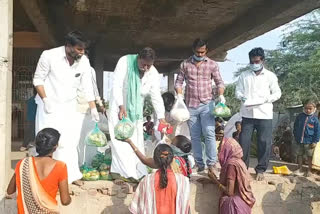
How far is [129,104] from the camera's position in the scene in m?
4.74

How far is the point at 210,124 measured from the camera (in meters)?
5.03

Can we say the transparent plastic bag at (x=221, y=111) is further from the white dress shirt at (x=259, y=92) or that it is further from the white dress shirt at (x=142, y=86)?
the white dress shirt at (x=142, y=86)

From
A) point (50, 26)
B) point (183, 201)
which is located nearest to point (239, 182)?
point (183, 201)

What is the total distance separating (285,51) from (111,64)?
12.7 m

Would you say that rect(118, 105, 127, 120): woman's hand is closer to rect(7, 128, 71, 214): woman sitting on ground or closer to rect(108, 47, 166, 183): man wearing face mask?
rect(108, 47, 166, 183): man wearing face mask

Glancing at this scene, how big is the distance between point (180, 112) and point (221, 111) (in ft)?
1.73

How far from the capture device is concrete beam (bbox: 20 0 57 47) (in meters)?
6.22

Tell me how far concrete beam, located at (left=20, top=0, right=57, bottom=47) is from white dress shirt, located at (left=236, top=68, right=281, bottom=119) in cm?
367

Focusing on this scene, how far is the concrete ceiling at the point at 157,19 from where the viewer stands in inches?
262

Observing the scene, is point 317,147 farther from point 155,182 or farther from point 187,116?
point 155,182

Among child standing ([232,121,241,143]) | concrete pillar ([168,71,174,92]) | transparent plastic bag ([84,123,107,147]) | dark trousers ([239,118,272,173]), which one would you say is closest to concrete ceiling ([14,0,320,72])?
child standing ([232,121,241,143])

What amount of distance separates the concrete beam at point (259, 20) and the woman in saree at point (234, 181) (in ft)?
9.97

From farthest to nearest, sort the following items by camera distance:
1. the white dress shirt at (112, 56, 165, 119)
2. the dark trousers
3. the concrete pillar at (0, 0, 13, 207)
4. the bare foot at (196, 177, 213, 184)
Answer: the dark trousers
the bare foot at (196, 177, 213, 184)
the white dress shirt at (112, 56, 165, 119)
the concrete pillar at (0, 0, 13, 207)

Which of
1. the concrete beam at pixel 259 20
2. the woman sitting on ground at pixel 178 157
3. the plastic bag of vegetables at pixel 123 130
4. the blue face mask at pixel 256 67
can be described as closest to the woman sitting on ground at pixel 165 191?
the woman sitting on ground at pixel 178 157
